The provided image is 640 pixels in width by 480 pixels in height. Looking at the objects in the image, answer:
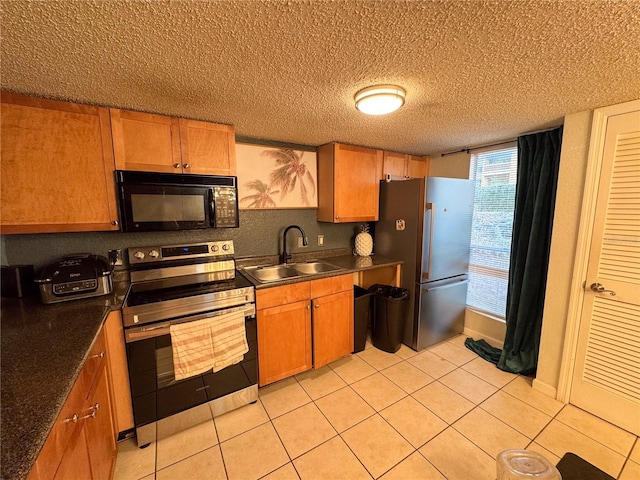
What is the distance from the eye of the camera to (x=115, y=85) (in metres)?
1.39

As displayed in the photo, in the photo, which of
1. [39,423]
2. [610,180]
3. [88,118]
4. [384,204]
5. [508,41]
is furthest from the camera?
[384,204]

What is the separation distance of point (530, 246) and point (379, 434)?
6.35ft

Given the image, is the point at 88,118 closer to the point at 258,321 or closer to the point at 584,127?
the point at 258,321

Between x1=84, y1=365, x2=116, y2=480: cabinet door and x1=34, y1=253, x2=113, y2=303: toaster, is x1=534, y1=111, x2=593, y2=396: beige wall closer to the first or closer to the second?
x1=84, y1=365, x2=116, y2=480: cabinet door

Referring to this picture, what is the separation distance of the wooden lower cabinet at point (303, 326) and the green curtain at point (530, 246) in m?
1.49

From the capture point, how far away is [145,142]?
1.75m

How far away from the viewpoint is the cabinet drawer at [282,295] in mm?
1941

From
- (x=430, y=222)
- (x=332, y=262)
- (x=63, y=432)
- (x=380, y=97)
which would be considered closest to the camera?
(x=63, y=432)

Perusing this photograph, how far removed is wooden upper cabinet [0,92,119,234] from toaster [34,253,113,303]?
8.6 inches

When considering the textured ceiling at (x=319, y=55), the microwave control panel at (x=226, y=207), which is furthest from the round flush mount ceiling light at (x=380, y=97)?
the microwave control panel at (x=226, y=207)

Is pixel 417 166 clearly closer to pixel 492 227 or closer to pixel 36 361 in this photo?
pixel 492 227

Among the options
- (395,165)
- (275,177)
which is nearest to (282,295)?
(275,177)

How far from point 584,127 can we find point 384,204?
1613mm

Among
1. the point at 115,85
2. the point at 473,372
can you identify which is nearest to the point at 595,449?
the point at 473,372
